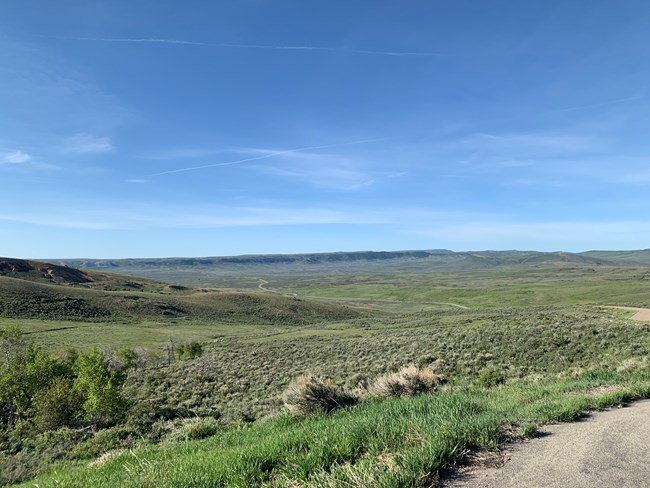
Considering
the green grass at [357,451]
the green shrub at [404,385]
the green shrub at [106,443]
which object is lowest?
the green shrub at [106,443]

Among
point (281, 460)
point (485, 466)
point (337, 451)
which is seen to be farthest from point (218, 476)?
point (485, 466)

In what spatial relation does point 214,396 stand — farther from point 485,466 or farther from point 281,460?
point 485,466

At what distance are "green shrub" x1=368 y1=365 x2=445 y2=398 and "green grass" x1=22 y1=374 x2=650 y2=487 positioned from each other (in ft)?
8.39

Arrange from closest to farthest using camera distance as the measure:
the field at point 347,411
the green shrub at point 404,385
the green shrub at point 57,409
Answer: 1. the field at point 347,411
2. the green shrub at point 404,385
3. the green shrub at point 57,409

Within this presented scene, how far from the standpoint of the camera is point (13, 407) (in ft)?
91.1

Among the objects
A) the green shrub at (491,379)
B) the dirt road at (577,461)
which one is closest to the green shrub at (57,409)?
the green shrub at (491,379)

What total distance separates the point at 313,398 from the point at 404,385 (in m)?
2.83

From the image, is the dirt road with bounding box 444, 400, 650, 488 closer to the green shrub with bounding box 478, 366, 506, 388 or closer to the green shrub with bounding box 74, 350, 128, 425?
the green shrub with bounding box 478, 366, 506, 388

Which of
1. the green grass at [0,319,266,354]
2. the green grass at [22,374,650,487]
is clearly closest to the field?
the green grass at [22,374,650,487]

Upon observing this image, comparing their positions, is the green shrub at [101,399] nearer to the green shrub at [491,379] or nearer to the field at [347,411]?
the field at [347,411]

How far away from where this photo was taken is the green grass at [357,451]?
192 inches

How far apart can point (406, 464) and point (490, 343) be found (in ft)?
79.6

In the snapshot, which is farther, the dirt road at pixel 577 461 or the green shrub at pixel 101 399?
the green shrub at pixel 101 399

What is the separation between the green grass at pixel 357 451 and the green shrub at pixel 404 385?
2558mm
